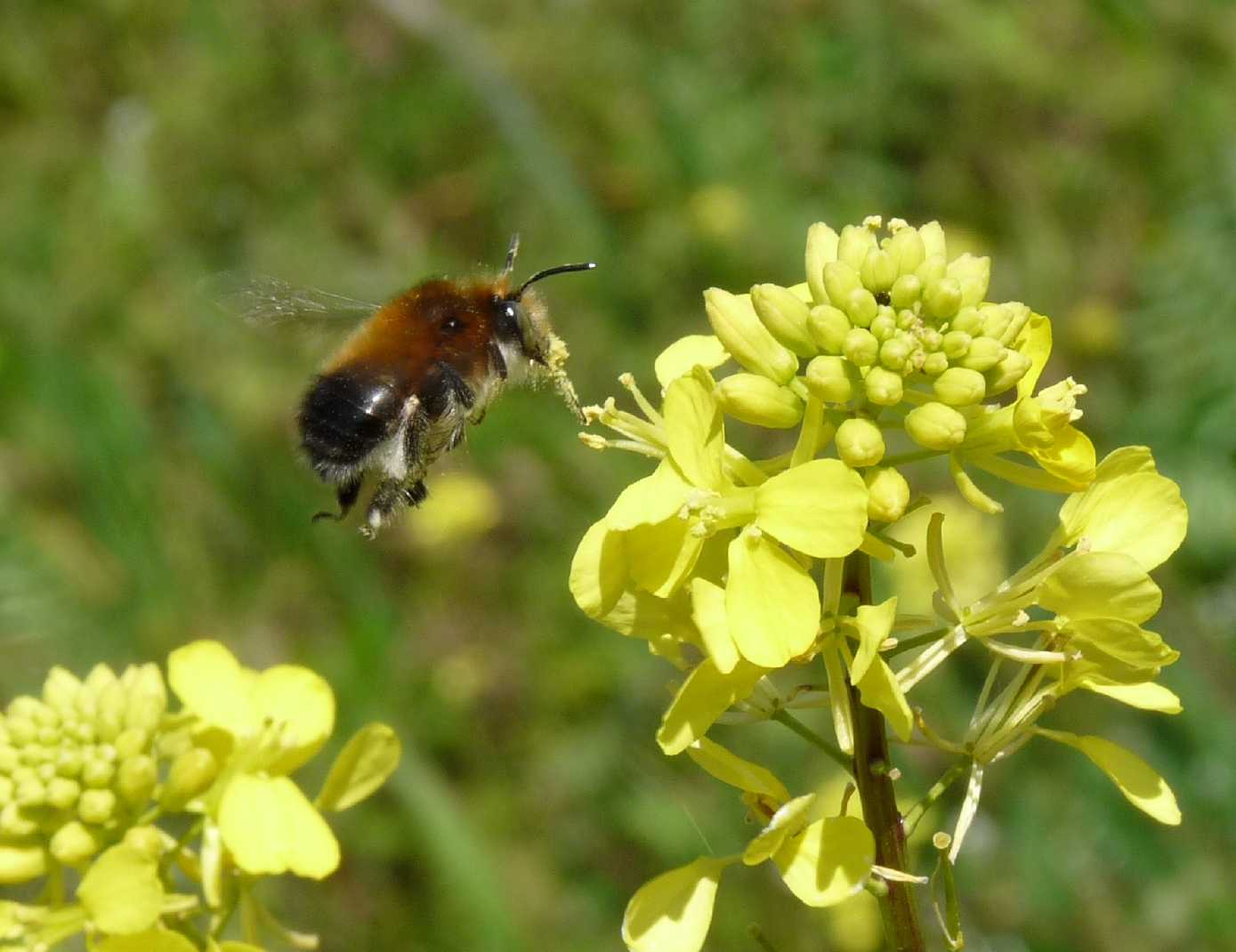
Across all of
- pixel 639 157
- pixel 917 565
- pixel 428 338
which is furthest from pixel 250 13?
pixel 428 338

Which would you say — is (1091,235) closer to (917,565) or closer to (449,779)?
(917,565)

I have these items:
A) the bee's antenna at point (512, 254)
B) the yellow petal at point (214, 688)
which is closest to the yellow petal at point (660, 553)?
the yellow petal at point (214, 688)

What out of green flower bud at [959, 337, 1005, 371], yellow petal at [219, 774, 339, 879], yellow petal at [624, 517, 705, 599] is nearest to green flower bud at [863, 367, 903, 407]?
green flower bud at [959, 337, 1005, 371]

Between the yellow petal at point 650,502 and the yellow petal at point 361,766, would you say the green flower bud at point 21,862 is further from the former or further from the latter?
the yellow petal at point 650,502

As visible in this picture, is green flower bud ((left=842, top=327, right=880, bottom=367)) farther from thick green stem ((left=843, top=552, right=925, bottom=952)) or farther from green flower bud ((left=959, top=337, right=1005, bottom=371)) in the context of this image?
thick green stem ((left=843, top=552, right=925, bottom=952))

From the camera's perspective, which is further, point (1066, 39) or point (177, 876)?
point (1066, 39)

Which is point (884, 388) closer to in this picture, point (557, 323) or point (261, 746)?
point (261, 746)
